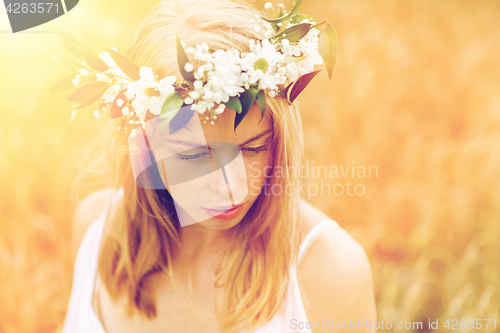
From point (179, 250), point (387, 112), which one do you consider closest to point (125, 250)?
point (179, 250)

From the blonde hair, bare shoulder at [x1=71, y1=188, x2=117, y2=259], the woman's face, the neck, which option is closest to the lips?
the woman's face

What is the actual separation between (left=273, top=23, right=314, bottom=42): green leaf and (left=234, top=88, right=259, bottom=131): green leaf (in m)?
0.13

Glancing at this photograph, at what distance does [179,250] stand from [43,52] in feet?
3.10

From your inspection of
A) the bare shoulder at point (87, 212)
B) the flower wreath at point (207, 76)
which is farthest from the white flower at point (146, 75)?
the bare shoulder at point (87, 212)

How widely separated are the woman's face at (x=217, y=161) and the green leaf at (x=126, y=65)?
12 cm

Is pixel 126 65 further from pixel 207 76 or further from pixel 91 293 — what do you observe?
pixel 91 293

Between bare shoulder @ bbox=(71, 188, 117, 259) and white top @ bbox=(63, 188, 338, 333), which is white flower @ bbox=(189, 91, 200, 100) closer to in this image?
white top @ bbox=(63, 188, 338, 333)

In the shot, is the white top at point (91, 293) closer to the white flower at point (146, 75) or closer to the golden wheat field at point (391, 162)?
the golden wheat field at point (391, 162)

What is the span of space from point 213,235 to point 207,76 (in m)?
0.53

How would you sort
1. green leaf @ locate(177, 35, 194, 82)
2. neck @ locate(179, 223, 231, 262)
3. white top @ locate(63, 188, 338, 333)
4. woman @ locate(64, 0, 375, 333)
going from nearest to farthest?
green leaf @ locate(177, 35, 194, 82), woman @ locate(64, 0, 375, 333), white top @ locate(63, 188, 338, 333), neck @ locate(179, 223, 231, 262)

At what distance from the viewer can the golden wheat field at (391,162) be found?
1190 mm

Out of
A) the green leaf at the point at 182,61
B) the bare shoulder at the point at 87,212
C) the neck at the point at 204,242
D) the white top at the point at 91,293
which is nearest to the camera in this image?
the green leaf at the point at 182,61

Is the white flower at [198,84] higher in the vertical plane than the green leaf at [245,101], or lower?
higher

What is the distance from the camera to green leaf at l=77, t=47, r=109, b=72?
1.67 ft
